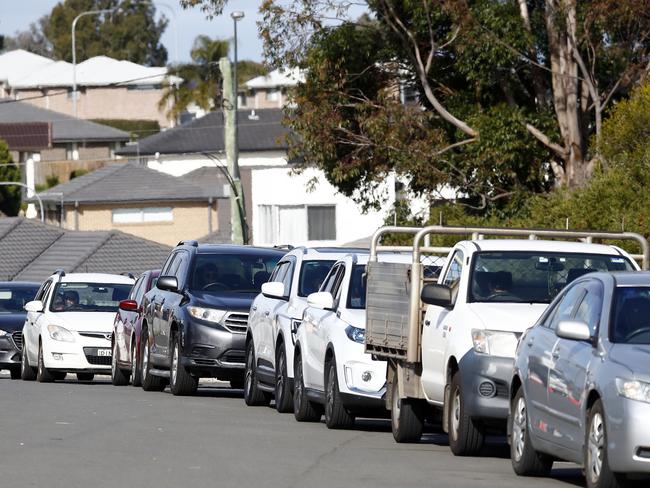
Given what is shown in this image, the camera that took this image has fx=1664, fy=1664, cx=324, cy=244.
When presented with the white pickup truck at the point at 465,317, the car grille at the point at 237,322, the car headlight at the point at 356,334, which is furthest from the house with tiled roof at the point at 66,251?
the white pickup truck at the point at 465,317

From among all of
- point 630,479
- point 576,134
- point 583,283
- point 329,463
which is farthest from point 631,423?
point 576,134

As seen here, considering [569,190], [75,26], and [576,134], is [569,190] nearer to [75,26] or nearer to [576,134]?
[576,134]

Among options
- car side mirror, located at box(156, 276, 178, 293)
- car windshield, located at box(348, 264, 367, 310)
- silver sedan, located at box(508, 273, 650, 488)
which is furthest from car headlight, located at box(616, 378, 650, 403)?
car side mirror, located at box(156, 276, 178, 293)

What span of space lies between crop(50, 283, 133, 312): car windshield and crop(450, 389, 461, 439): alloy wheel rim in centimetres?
1437

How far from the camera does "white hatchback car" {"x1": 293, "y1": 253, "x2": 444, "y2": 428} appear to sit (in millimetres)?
15820

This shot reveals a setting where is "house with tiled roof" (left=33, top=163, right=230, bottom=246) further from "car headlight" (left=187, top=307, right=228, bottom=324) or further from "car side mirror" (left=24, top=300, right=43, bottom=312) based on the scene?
"car headlight" (left=187, top=307, right=228, bottom=324)

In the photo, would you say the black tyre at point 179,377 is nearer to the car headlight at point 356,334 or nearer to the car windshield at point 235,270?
the car windshield at point 235,270

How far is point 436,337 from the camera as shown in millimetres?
13961

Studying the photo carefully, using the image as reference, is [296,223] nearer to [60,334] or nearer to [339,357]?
[60,334]

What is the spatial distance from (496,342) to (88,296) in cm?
1733

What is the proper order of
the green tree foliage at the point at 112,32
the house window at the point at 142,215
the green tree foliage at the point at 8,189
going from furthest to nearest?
1. the green tree foliage at the point at 112,32
2. the green tree foliage at the point at 8,189
3. the house window at the point at 142,215

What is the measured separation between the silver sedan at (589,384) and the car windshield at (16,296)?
20883mm

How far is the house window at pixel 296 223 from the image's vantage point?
5581 centimetres

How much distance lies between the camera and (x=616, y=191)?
945 inches
